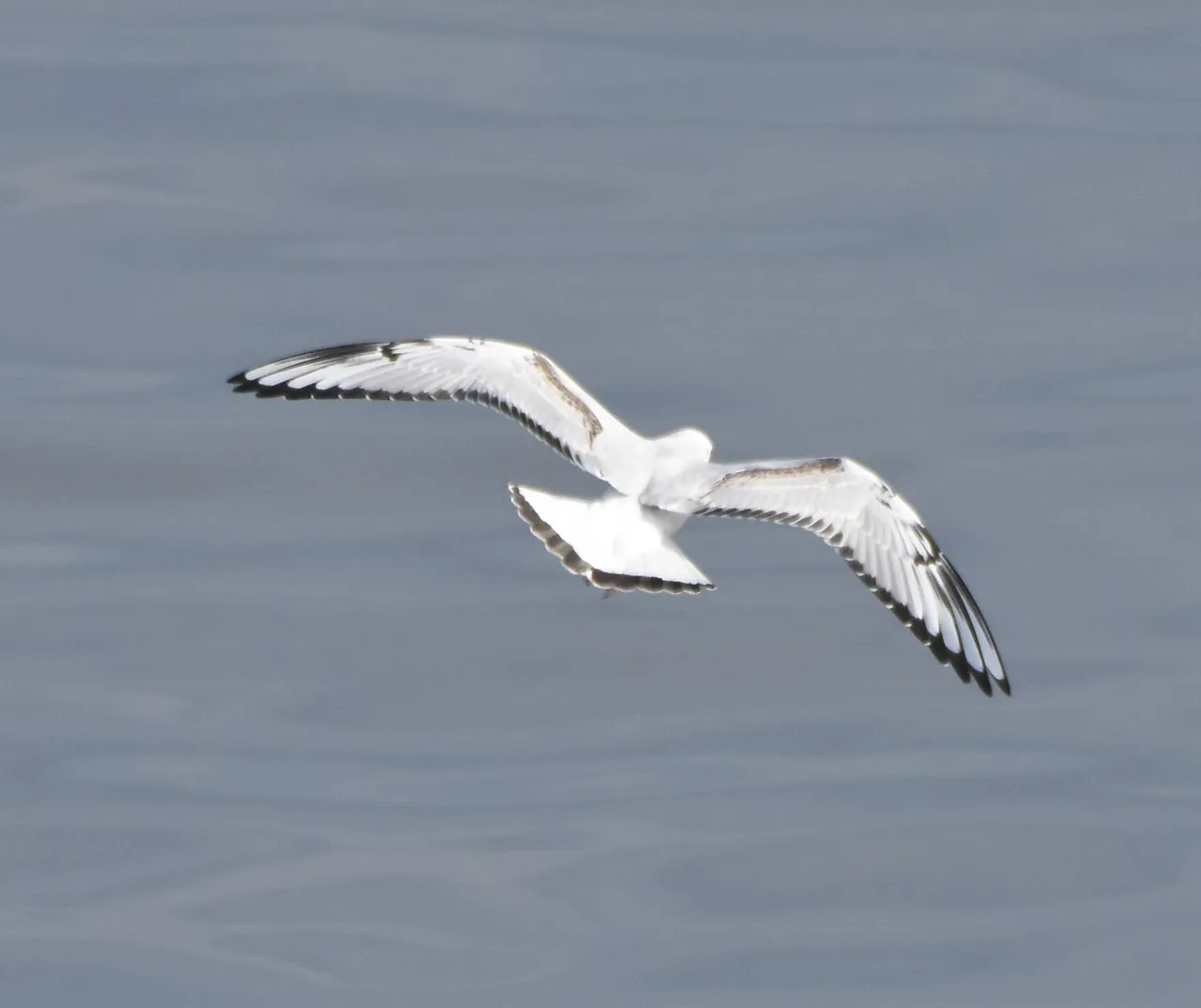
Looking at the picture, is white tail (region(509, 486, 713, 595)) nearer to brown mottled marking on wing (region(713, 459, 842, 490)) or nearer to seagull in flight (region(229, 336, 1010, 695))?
seagull in flight (region(229, 336, 1010, 695))

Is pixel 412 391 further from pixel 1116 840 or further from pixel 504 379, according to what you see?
pixel 1116 840

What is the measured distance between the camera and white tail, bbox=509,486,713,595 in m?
11.8

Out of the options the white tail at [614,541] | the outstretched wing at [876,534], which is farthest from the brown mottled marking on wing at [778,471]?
the white tail at [614,541]

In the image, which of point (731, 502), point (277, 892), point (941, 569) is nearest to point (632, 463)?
point (731, 502)

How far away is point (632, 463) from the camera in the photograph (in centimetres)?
1249

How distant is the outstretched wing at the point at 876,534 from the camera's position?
12.3 metres

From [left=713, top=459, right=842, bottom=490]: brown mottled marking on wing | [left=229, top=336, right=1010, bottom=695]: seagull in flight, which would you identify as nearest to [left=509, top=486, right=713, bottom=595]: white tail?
[left=229, top=336, right=1010, bottom=695]: seagull in flight

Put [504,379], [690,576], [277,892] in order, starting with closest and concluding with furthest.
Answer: [690,576]
[504,379]
[277,892]

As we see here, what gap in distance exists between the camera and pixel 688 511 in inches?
478

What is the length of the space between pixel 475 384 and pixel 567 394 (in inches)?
17.5

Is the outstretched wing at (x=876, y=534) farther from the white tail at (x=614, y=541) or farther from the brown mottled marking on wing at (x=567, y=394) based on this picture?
the brown mottled marking on wing at (x=567, y=394)

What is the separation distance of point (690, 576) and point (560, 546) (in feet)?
1.67

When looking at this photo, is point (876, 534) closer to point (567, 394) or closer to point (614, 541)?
point (614, 541)

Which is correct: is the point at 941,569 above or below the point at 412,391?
below
